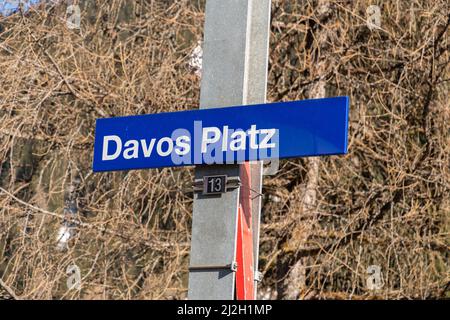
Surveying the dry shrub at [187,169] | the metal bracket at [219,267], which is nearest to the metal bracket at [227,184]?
the metal bracket at [219,267]

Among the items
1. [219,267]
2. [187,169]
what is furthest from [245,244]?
[187,169]

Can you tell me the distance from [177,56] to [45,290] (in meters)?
2.80

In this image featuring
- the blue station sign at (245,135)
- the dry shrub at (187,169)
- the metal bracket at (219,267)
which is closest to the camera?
the metal bracket at (219,267)

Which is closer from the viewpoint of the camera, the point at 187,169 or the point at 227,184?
the point at 227,184

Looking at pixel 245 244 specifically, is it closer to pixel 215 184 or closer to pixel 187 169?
pixel 215 184

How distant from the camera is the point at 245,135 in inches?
183

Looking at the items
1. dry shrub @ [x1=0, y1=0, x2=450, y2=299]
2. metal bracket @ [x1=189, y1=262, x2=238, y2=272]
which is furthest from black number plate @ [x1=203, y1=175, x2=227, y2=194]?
dry shrub @ [x1=0, y1=0, x2=450, y2=299]

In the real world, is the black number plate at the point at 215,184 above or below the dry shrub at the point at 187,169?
below

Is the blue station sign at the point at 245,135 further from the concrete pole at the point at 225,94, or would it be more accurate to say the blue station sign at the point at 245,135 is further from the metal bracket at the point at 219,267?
the metal bracket at the point at 219,267

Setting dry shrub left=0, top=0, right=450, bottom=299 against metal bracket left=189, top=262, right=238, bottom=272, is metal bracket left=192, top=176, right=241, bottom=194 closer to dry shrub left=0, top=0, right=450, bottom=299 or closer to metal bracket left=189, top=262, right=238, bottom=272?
metal bracket left=189, top=262, right=238, bottom=272

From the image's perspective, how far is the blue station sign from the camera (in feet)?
15.0

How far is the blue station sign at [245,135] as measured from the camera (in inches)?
180

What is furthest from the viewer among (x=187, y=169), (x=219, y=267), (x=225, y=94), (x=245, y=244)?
(x=187, y=169)

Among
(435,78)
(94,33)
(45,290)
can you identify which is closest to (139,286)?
(45,290)
